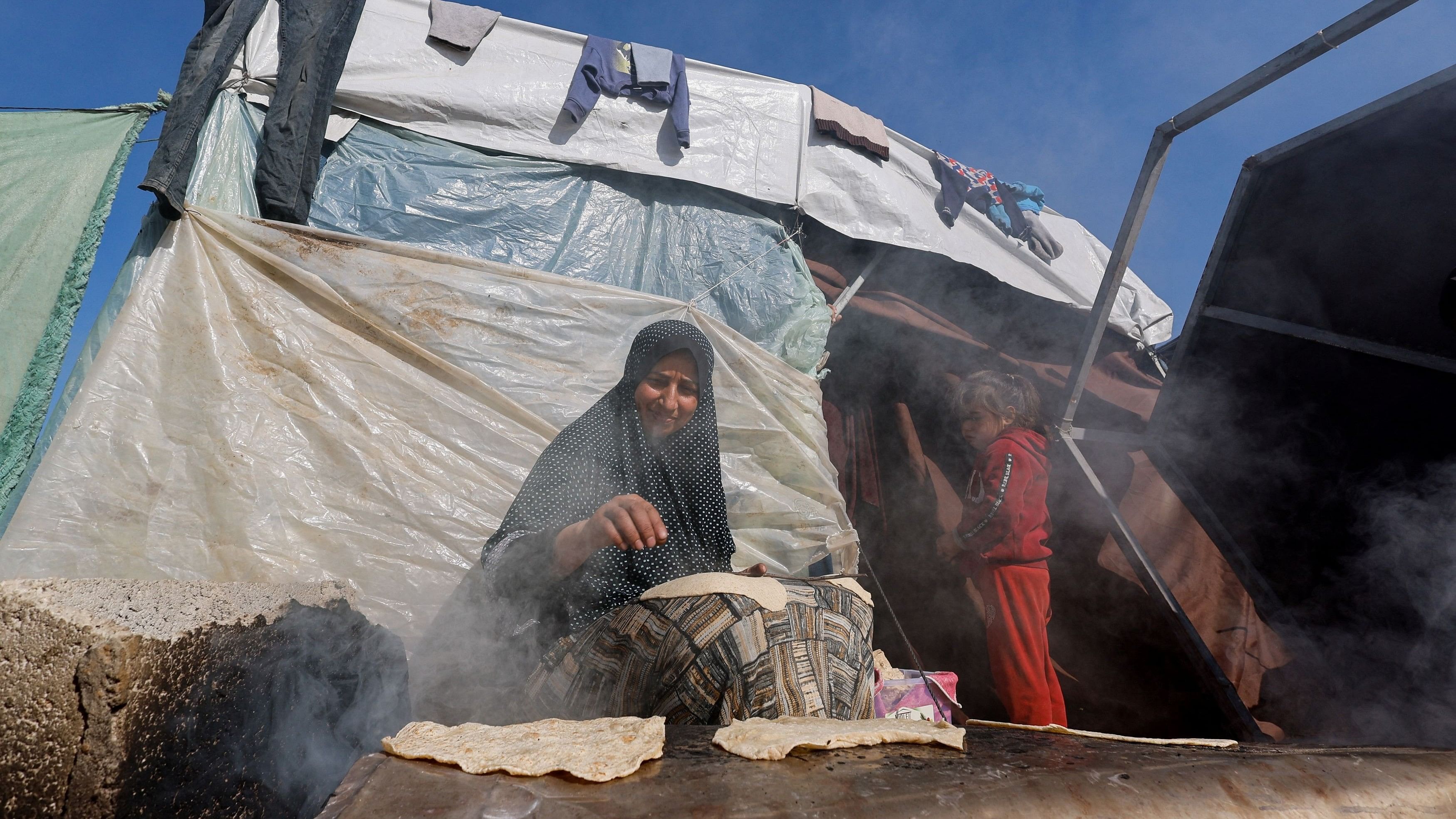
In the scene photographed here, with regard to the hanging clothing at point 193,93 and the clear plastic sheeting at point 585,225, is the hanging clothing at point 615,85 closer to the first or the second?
the clear plastic sheeting at point 585,225

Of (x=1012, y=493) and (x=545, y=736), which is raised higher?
(x=1012, y=493)

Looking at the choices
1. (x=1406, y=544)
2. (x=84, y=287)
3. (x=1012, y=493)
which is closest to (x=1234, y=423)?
(x=1406, y=544)

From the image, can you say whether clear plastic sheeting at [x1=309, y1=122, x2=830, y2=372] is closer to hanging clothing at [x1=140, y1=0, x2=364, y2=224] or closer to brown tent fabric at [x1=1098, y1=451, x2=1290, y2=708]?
hanging clothing at [x1=140, y1=0, x2=364, y2=224]

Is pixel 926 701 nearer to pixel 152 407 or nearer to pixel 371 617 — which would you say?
pixel 371 617

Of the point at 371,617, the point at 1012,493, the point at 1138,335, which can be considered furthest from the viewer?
the point at 1138,335

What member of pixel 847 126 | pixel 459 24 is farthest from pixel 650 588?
pixel 847 126

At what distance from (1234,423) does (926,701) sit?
91.1 inches

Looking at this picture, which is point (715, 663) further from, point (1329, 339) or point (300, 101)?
point (300, 101)

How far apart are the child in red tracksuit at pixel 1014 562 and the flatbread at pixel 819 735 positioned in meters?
1.77

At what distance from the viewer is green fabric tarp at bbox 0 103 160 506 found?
2961 mm

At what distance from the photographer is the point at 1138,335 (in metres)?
5.34

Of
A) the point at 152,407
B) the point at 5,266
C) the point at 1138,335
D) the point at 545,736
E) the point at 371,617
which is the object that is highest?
the point at 1138,335

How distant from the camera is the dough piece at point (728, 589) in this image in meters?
1.62

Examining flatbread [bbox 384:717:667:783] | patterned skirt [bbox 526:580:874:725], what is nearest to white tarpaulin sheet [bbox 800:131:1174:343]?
patterned skirt [bbox 526:580:874:725]
